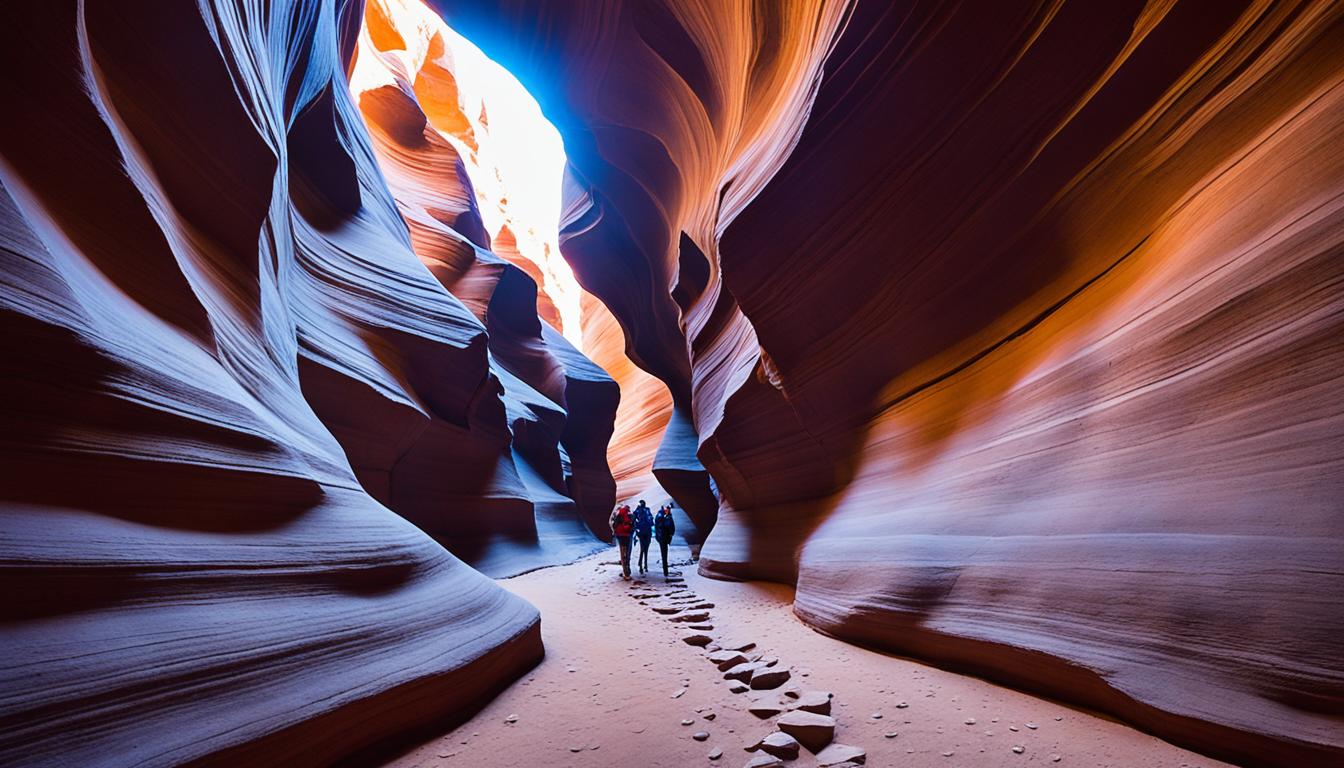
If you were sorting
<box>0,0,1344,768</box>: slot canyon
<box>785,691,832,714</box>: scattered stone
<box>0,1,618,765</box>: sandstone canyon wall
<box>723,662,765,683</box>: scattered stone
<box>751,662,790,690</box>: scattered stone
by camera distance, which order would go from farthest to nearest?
<box>723,662,765,683</box>: scattered stone, <box>751,662,790,690</box>: scattered stone, <box>785,691,832,714</box>: scattered stone, <box>0,0,1344,768</box>: slot canyon, <box>0,1,618,765</box>: sandstone canyon wall

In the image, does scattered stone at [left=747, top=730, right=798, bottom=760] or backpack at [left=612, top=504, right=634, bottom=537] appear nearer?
scattered stone at [left=747, top=730, right=798, bottom=760]

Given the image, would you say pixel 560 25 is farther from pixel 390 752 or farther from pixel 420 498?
pixel 390 752

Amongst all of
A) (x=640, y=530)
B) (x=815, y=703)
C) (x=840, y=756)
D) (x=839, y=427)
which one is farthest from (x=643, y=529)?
(x=840, y=756)

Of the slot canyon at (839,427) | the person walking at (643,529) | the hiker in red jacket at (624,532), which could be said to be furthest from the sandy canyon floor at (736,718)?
the person walking at (643,529)

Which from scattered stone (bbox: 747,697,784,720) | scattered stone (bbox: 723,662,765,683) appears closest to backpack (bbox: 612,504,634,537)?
scattered stone (bbox: 723,662,765,683)

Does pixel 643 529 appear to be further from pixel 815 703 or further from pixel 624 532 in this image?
pixel 815 703

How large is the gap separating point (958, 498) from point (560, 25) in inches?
383

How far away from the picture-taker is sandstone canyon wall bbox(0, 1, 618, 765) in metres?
1.47

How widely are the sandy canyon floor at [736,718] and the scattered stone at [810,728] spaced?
6cm

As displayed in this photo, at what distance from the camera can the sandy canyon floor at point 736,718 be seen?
1928 millimetres

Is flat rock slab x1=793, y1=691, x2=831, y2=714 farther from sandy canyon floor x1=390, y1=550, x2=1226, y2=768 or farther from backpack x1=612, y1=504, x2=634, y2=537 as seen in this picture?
backpack x1=612, y1=504, x2=634, y2=537

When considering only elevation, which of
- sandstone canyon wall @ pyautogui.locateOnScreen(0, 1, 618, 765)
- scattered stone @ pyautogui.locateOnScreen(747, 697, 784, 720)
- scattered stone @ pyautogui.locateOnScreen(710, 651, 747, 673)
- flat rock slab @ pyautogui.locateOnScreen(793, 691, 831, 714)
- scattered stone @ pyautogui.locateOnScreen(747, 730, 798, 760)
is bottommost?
scattered stone @ pyautogui.locateOnScreen(747, 730, 798, 760)

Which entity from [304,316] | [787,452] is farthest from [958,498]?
[304,316]

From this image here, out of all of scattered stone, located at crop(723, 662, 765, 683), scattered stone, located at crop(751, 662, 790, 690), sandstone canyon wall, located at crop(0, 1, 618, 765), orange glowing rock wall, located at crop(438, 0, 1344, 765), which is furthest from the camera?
scattered stone, located at crop(723, 662, 765, 683)
